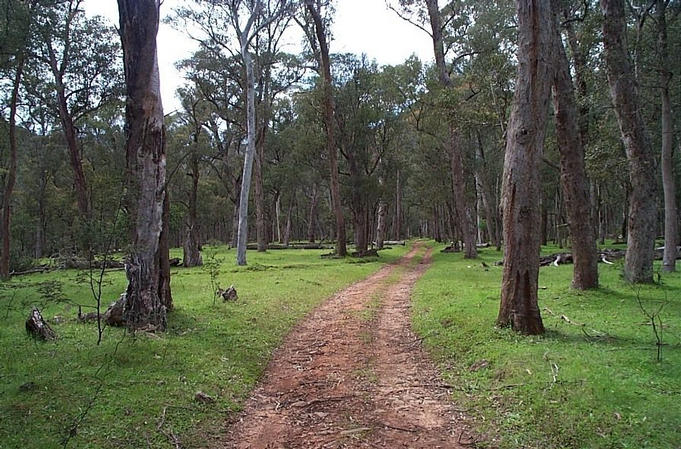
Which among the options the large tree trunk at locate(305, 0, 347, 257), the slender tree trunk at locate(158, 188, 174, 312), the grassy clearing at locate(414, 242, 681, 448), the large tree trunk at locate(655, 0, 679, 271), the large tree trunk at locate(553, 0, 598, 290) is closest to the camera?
the grassy clearing at locate(414, 242, 681, 448)

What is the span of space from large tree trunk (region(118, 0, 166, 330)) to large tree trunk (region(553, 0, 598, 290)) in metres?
8.64

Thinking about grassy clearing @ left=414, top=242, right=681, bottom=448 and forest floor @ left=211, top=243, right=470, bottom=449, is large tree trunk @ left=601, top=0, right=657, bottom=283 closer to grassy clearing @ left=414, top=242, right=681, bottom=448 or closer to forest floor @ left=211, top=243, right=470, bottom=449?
grassy clearing @ left=414, top=242, right=681, bottom=448

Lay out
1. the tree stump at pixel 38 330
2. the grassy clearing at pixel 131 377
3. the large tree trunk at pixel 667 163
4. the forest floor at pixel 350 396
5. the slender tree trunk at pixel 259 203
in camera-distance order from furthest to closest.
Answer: the slender tree trunk at pixel 259 203
the large tree trunk at pixel 667 163
the tree stump at pixel 38 330
the forest floor at pixel 350 396
the grassy clearing at pixel 131 377

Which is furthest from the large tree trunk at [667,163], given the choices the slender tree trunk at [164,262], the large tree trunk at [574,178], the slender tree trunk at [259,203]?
the slender tree trunk at [259,203]

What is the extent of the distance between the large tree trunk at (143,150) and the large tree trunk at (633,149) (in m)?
10.5

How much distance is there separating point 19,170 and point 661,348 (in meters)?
48.2

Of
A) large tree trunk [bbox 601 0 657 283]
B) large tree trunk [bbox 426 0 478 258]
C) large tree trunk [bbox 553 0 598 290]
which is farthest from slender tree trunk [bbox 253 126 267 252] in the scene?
large tree trunk [bbox 601 0 657 283]

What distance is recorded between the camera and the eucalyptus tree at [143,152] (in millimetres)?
7965

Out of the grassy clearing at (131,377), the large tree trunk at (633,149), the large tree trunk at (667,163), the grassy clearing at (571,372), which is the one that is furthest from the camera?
the large tree trunk at (667,163)

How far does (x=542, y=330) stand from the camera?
720cm

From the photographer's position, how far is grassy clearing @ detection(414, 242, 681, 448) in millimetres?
4172

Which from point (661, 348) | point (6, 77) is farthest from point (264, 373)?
point (6, 77)

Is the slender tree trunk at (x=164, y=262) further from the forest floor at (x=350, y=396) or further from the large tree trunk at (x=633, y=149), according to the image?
the large tree trunk at (x=633, y=149)

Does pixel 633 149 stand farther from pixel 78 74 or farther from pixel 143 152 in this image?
pixel 78 74
